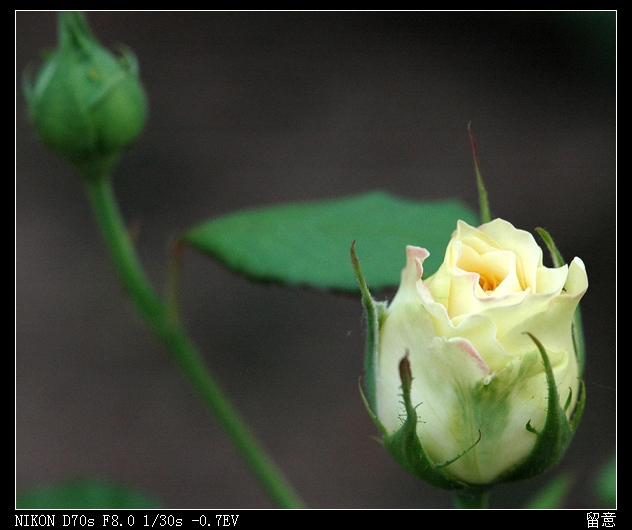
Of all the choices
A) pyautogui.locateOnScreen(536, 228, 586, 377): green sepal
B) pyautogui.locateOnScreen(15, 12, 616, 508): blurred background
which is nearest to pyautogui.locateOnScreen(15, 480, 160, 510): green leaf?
pyautogui.locateOnScreen(536, 228, 586, 377): green sepal

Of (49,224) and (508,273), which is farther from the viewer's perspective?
(49,224)

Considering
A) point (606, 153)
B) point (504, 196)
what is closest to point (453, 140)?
point (504, 196)

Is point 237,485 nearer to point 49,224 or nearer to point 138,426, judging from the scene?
point 138,426

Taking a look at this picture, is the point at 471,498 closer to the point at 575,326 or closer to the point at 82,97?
the point at 575,326

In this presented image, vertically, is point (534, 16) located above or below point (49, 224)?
above

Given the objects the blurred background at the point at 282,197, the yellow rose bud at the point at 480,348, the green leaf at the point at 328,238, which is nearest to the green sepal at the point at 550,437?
the yellow rose bud at the point at 480,348

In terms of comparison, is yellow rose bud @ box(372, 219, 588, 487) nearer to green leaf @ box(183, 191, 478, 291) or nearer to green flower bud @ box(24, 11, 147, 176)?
green leaf @ box(183, 191, 478, 291)

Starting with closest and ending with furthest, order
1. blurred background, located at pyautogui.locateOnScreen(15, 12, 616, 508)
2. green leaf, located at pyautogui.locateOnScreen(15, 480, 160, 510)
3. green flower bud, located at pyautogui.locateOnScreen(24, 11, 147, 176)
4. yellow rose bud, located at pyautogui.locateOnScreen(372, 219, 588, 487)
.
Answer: yellow rose bud, located at pyautogui.locateOnScreen(372, 219, 588, 487)
green flower bud, located at pyautogui.locateOnScreen(24, 11, 147, 176)
green leaf, located at pyautogui.locateOnScreen(15, 480, 160, 510)
blurred background, located at pyautogui.locateOnScreen(15, 12, 616, 508)
